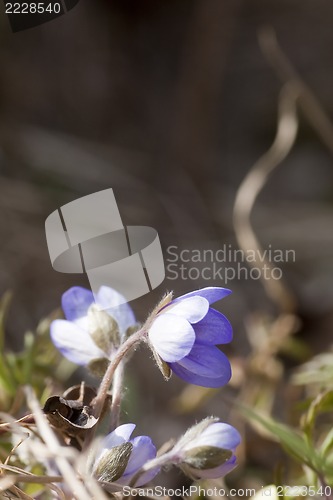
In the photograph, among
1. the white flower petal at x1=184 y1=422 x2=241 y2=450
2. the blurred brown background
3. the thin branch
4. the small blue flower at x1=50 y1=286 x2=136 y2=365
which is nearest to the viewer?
the white flower petal at x1=184 y1=422 x2=241 y2=450

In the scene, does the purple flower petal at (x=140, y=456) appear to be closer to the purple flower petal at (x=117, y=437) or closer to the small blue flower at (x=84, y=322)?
the purple flower petal at (x=117, y=437)

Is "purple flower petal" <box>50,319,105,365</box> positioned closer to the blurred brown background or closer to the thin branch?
the thin branch

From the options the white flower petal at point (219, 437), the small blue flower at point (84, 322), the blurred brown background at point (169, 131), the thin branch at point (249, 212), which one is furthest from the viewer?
the blurred brown background at point (169, 131)

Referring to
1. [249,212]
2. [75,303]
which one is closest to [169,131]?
[249,212]

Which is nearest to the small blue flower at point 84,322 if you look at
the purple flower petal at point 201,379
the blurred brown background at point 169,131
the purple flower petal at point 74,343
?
the purple flower petal at point 74,343

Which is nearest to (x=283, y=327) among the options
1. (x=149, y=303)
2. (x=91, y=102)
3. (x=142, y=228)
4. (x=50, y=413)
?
(x=149, y=303)

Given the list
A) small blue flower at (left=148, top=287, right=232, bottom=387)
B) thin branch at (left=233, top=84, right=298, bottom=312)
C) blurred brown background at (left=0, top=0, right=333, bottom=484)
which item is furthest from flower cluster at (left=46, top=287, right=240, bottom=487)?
blurred brown background at (left=0, top=0, right=333, bottom=484)

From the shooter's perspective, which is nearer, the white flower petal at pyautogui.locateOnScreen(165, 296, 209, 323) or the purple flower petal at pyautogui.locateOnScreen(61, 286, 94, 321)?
the white flower petal at pyautogui.locateOnScreen(165, 296, 209, 323)

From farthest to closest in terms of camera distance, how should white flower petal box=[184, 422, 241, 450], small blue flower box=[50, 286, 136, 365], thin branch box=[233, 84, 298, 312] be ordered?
thin branch box=[233, 84, 298, 312] < small blue flower box=[50, 286, 136, 365] < white flower petal box=[184, 422, 241, 450]
